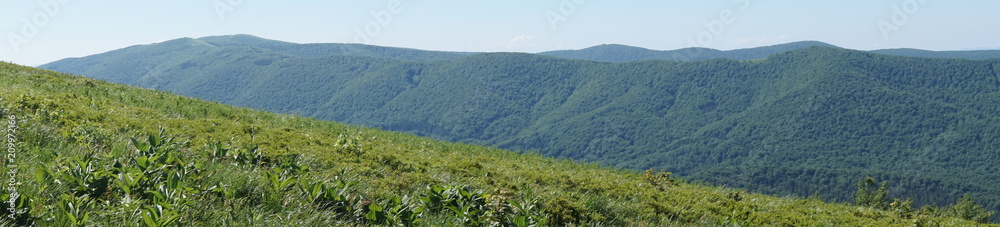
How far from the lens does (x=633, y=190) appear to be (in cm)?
1173

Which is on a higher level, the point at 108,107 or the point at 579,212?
the point at 108,107

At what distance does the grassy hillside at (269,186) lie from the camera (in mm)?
4629

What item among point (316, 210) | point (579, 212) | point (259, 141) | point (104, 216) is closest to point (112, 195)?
point (104, 216)

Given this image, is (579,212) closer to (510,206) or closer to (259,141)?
(510,206)

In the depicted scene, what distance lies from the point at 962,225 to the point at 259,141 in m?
14.0

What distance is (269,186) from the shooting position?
577cm

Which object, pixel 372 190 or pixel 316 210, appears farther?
pixel 372 190

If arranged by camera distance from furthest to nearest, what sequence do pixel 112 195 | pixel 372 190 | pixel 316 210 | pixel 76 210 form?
pixel 372 190
pixel 316 210
pixel 112 195
pixel 76 210

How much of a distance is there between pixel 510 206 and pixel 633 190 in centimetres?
600


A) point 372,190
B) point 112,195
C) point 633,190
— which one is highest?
point 112,195

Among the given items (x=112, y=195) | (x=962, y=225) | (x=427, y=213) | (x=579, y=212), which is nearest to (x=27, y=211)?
(x=112, y=195)

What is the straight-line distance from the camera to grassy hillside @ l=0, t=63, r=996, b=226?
463 cm

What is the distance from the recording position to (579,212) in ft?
25.7

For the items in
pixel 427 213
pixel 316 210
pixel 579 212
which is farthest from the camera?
pixel 579 212
